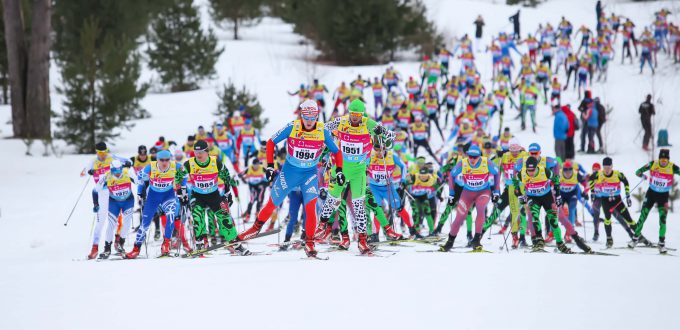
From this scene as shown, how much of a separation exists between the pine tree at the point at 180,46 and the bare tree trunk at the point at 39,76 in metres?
12.9

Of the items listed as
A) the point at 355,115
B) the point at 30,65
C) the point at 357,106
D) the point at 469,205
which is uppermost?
the point at 30,65

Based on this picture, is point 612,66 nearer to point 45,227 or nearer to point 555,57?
point 555,57

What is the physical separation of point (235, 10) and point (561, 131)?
33.4 m

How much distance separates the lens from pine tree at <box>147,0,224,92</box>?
3841 centimetres

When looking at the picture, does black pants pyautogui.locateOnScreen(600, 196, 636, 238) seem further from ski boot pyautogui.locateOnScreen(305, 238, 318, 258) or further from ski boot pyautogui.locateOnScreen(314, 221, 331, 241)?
ski boot pyautogui.locateOnScreen(305, 238, 318, 258)

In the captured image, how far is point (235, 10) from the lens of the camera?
49719 millimetres

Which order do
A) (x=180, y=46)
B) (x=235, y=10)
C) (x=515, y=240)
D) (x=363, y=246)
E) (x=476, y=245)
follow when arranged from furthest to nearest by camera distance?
1. (x=235, y=10)
2. (x=180, y=46)
3. (x=515, y=240)
4. (x=476, y=245)
5. (x=363, y=246)

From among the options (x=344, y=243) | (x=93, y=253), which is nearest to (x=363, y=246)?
(x=344, y=243)

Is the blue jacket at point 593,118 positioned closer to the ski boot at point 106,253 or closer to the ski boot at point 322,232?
the ski boot at point 322,232

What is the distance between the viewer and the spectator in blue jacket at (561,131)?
69.4 feet

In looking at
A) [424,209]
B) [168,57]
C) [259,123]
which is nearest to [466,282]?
[424,209]

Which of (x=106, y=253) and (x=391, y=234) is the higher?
(x=391, y=234)

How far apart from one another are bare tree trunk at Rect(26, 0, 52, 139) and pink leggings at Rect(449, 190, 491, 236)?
18411mm

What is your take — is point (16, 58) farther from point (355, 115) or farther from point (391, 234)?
point (355, 115)
